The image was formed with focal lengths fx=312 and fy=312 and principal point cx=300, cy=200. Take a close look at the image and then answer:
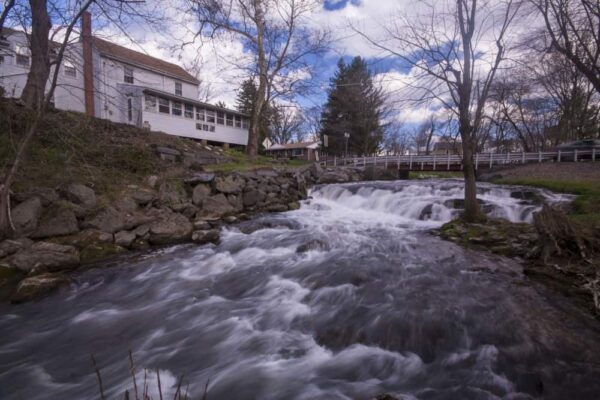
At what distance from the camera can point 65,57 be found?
6.68 metres

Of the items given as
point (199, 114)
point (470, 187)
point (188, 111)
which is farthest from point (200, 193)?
point (199, 114)

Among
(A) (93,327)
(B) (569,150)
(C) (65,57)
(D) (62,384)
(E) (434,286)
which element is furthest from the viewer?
(B) (569,150)

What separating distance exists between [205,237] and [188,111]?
682 inches

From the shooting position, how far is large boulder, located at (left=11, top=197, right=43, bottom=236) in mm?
6527

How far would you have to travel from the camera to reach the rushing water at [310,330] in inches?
128

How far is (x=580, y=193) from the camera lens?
1120 cm

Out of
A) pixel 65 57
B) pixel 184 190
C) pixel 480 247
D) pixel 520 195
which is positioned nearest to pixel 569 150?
pixel 520 195

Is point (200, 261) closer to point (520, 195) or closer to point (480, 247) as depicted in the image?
point (480, 247)

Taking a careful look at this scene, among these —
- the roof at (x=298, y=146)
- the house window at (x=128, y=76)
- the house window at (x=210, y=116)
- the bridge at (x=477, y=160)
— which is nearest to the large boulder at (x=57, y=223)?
the bridge at (x=477, y=160)

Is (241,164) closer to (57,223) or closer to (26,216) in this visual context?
(57,223)

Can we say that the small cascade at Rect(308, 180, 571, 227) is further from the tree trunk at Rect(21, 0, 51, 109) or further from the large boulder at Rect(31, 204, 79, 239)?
the tree trunk at Rect(21, 0, 51, 109)

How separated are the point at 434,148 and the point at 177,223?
5773 centimetres

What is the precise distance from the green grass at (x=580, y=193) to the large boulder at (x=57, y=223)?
36.8ft

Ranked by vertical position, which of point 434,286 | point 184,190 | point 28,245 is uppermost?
point 184,190
